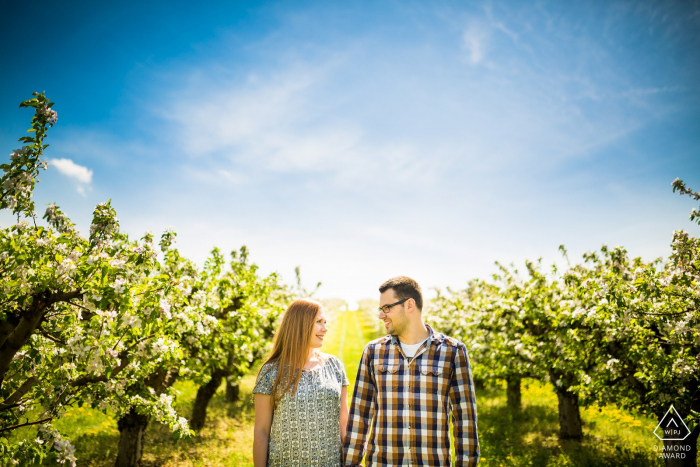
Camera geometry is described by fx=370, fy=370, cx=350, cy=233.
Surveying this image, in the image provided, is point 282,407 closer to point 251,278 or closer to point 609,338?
point 609,338

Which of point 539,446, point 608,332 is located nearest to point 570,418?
point 539,446

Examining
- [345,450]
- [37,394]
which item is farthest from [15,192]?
[345,450]

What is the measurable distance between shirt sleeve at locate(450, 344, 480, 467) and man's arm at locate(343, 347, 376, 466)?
0.84 metres

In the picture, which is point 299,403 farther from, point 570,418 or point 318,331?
point 570,418

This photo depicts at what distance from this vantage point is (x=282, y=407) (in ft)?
12.6

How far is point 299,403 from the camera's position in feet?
12.5

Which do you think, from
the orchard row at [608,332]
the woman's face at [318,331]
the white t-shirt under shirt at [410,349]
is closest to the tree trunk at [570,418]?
the orchard row at [608,332]

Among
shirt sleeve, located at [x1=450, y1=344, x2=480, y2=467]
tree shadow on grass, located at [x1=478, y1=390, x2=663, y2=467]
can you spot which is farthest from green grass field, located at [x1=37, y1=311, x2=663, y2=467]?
shirt sleeve, located at [x1=450, y1=344, x2=480, y2=467]

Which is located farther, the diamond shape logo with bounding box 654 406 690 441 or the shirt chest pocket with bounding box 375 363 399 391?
the diamond shape logo with bounding box 654 406 690 441

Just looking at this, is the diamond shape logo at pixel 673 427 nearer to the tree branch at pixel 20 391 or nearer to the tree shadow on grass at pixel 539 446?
the tree shadow on grass at pixel 539 446

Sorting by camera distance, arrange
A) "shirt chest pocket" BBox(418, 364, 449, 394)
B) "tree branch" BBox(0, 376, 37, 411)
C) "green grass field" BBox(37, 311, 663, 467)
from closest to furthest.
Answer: "shirt chest pocket" BBox(418, 364, 449, 394) < "tree branch" BBox(0, 376, 37, 411) < "green grass field" BBox(37, 311, 663, 467)

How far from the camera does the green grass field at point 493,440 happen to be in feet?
32.6

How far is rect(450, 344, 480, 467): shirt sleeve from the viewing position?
3.43 meters

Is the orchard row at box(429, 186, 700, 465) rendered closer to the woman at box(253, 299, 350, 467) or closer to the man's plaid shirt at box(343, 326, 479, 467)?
the man's plaid shirt at box(343, 326, 479, 467)
